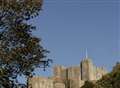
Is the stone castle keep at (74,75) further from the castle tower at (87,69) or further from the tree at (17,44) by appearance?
the tree at (17,44)

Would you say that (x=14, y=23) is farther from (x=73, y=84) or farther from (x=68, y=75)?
(x=68, y=75)

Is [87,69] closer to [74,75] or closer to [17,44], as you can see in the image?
[74,75]

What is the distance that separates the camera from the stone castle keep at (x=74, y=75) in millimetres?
150212

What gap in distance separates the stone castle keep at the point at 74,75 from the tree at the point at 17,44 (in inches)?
4804

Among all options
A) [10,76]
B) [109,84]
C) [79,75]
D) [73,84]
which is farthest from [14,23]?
[79,75]

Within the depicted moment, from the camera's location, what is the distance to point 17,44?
2491cm

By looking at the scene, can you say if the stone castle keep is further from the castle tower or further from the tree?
the tree

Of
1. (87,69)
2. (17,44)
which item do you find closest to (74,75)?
(87,69)

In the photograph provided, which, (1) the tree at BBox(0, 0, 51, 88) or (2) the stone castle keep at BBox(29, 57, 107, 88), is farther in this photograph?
(2) the stone castle keep at BBox(29, 57, 107, 88)

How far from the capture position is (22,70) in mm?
24844

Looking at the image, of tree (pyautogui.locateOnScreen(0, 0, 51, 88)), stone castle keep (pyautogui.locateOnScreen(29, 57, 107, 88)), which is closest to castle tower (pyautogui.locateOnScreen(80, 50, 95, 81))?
stone castle keep (pyautogui.locateOnScreen(29, 57, 107, 88))

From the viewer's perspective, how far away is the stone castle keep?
15021 cm

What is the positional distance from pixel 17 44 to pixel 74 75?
14026 centimetres

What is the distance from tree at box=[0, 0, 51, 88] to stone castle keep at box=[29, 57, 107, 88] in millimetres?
122011
